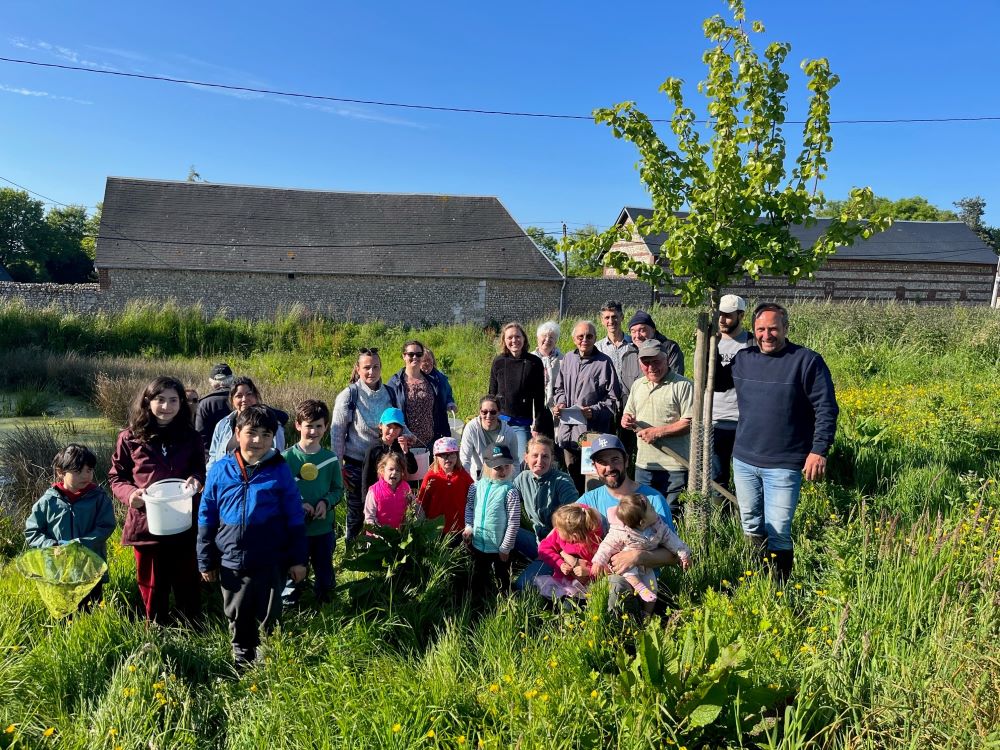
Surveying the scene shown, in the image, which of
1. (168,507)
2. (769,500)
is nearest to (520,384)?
(769,500)

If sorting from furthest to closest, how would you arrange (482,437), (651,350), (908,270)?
(908,270), (482,437), (651,350)

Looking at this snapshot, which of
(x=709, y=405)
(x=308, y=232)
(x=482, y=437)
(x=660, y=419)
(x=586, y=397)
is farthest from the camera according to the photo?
(x=308, y=232)

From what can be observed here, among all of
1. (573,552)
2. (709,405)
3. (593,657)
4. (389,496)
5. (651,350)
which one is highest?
(651,350)

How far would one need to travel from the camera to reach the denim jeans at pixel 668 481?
15.3ft

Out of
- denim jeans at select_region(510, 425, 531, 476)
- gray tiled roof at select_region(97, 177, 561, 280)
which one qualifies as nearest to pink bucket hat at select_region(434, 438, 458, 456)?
denim jeans at select_region(510, 425, 531, 476)

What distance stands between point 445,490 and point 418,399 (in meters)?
0.97

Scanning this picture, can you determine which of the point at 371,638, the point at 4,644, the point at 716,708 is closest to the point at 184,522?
the point at 4,644

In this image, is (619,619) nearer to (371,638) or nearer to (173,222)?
(371,638)

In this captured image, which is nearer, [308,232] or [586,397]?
[586,397]

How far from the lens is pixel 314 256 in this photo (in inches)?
1054

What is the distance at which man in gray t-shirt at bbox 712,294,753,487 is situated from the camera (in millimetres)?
4715

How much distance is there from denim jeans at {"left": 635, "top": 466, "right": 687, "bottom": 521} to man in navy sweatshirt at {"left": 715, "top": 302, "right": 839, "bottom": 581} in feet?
2.38

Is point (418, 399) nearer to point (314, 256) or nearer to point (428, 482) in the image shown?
point (428, 482)

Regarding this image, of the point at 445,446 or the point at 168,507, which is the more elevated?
the point at 445,446
